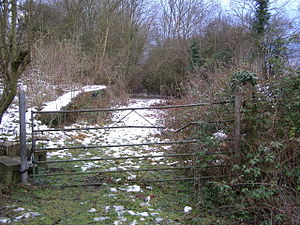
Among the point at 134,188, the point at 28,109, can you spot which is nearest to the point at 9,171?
the point at 134,188

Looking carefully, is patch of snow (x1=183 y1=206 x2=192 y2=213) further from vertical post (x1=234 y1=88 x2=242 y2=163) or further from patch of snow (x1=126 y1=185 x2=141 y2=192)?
vertical post (x1=234 y1=88 x2=242 y2=163)

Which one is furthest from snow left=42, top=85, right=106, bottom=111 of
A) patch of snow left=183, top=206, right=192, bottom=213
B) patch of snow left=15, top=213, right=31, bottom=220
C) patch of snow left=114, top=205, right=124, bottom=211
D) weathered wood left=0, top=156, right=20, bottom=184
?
patch of snow left=183, top=206, right=192, bottom=213

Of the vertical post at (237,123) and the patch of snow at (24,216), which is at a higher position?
the vertical post at (237,123)

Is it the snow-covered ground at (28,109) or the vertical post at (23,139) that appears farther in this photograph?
the snow-covered ground at (28,109)

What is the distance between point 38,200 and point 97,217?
3.43 ft

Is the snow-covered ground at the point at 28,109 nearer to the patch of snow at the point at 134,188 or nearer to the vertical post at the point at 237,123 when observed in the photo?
the patch of snow at the point at 134,188

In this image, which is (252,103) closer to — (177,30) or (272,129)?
(272,129)

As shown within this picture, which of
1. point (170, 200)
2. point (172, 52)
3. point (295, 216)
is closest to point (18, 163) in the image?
point (170, 200)

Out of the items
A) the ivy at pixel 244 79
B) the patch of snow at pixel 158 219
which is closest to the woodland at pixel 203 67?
the ivy at pixel 244 79

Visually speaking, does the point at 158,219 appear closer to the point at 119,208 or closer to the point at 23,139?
the point at 119,208

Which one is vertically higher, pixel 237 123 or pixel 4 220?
pixel 237 123

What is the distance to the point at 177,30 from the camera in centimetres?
2238

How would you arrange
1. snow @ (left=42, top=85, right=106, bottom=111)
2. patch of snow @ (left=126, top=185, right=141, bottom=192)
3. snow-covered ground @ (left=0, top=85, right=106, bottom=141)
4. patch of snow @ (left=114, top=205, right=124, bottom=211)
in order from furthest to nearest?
snow @ (left=42, top=85, right=106, bottom=111), snow-covered ground @ (left=0, top=85, right=106, bottom=141), patch of snow @ (left=126, top=185, right=141, bottom=192), patch of snow @ (left=114, top=205, right=124, bottom=211)

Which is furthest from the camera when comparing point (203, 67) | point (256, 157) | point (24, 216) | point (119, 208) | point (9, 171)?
point (203, 67)
